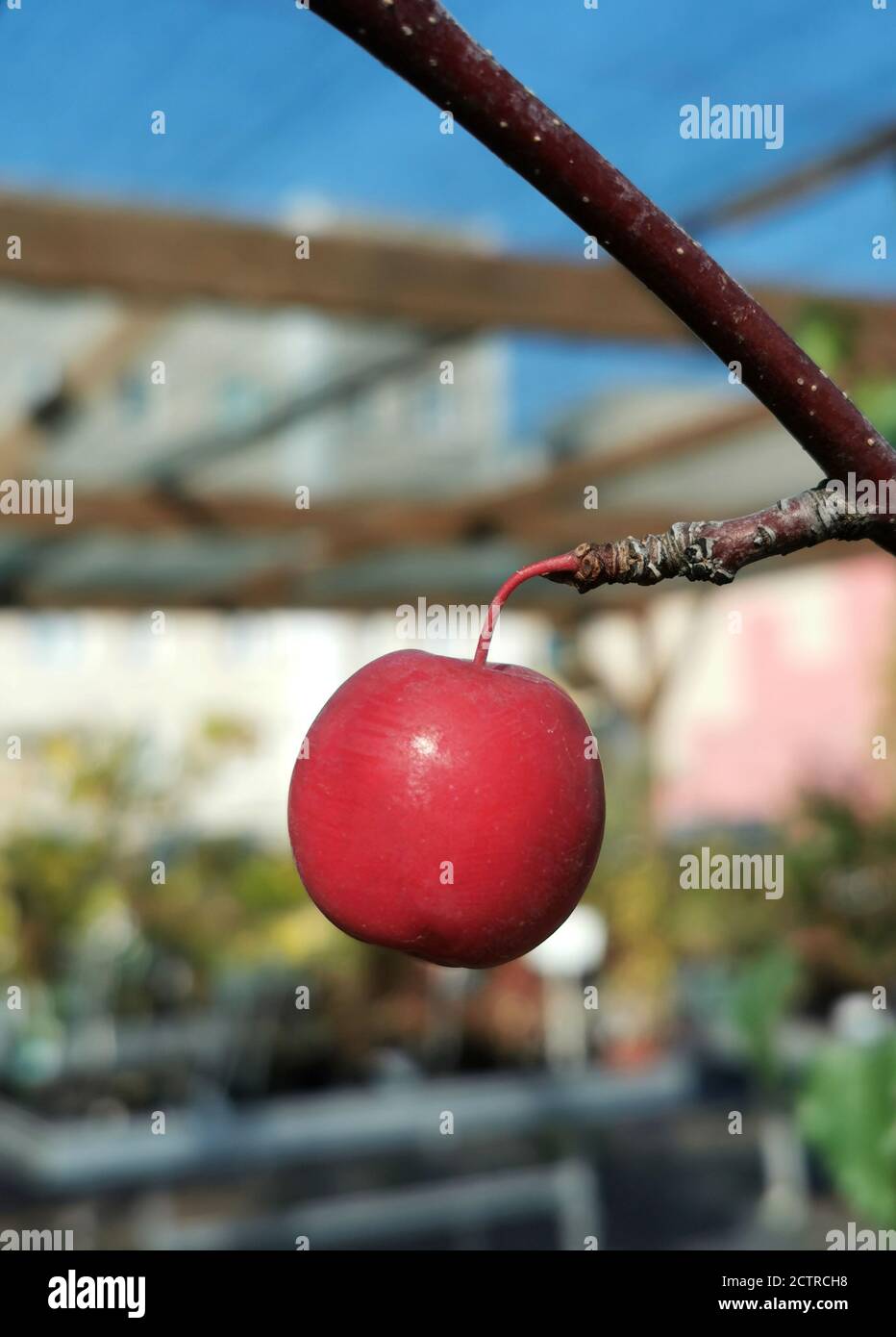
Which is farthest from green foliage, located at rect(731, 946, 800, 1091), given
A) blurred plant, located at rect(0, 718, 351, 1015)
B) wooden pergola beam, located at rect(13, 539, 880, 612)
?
wooden pergola beam, located at rect(13, 539, 880, 612)

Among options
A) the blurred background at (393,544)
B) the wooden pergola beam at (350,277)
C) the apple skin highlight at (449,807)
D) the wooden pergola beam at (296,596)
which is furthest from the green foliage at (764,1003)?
the wooden pergola beam at (296,596)

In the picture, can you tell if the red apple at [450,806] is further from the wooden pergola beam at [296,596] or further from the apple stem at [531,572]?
the wooden pergola beam at [296,596]

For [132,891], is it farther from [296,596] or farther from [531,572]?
[531,572]

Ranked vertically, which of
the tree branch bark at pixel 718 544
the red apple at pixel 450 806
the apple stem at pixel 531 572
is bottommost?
the red apple at pixel 450 806

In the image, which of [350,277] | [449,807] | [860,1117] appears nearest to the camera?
[449,807]

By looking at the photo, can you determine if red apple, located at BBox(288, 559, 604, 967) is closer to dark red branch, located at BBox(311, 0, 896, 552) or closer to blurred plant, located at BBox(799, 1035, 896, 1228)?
dark red branch, located at BBox(311, 0, 896, 552)

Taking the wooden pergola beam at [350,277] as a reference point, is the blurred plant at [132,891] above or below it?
below

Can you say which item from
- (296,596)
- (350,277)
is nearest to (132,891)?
(296,596)

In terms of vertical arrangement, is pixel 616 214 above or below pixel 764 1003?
above
